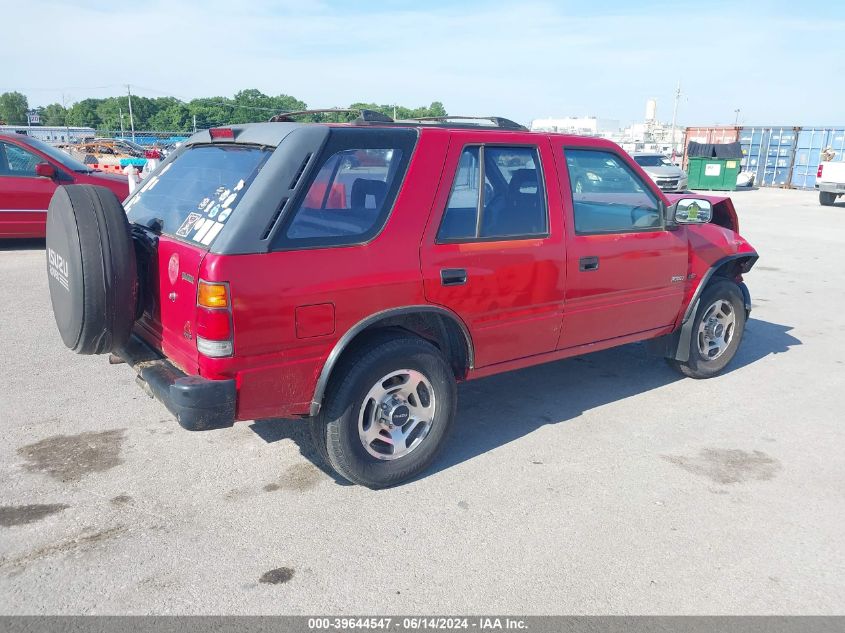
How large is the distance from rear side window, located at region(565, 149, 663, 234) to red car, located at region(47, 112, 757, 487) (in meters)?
0.02

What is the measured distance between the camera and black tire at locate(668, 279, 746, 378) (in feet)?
16.6

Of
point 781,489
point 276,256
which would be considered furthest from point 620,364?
point 276,256

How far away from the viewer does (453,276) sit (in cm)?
355

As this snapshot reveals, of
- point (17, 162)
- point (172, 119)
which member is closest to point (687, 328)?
point (17, 162)

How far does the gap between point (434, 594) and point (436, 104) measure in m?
141

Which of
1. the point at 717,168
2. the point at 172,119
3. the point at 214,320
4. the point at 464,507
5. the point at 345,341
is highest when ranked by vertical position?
the point at 172,119

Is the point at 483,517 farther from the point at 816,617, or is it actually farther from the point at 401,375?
the point at 816,617

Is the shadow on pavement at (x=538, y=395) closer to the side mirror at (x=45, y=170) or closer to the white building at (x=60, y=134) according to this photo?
the side mirror at (x=45, y=170)

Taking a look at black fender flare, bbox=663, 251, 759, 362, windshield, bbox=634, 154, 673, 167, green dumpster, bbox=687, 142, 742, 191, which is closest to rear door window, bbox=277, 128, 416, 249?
black fender flare, bbox=663, 251, 759, 362

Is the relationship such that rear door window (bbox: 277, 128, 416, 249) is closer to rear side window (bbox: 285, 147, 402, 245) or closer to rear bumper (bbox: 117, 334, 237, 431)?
rear side window (bbox: 285, 147, 402, 245)

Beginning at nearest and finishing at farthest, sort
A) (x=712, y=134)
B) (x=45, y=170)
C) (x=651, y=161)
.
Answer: (x=45, y=170), (x=651, y=161), (x=712, y=134)

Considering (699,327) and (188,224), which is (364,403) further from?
(699,327)

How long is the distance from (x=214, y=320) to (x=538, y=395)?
2.72m

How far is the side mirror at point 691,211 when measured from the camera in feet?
15.2
